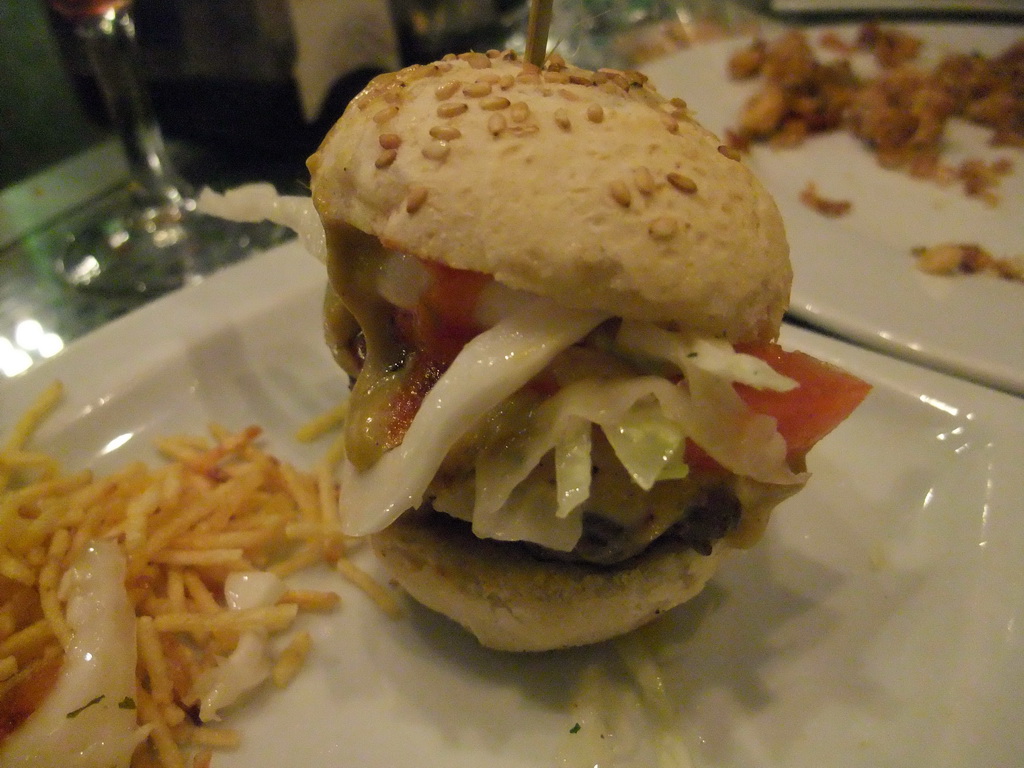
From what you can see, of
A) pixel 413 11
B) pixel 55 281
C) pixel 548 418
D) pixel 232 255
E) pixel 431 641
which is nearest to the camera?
pixel 548 418

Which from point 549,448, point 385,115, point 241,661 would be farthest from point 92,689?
point 385,115

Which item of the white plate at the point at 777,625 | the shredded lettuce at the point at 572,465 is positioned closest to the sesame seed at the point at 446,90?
the shredded lettuce at the point at 572,465

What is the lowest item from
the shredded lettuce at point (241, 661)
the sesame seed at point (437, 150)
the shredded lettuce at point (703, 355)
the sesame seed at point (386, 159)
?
the shredded lettuce at point (241, 661)

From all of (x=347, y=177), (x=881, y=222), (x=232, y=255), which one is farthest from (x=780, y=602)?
(x=232, y=255)

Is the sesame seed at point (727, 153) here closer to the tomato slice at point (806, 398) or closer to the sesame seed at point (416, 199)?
the tomato slice at point (806, 398)

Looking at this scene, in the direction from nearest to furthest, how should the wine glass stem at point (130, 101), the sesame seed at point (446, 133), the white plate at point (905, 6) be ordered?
1. the sesame seed at point (446, 133)
2. the wine glass stem at point (130, 101)
3. the white plate at point (905, 6)

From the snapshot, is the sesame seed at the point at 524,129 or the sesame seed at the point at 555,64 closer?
the sesame seed at the point at 524,129

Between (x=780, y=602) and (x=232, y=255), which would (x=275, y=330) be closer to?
(x=232, y=255)
